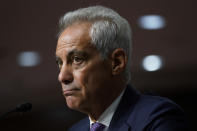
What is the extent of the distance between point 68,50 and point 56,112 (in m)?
1.60

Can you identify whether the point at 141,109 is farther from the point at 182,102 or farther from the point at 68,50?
the point at 182,102

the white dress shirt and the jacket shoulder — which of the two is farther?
→ the white dress shirt

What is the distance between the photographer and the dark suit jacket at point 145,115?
1142mm

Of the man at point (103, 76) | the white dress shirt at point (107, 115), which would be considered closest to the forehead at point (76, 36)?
the man at point (103, 76)

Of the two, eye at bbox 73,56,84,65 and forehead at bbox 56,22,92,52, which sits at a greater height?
forehead at bbox 56,22,92,52

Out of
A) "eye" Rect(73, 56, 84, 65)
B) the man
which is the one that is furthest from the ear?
"eye" Rect(73, 56, 84, 65)

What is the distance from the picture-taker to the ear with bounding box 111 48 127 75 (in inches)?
49.8

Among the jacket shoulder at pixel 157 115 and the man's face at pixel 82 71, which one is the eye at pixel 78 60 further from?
the jacket shoulder at pixel 157 115

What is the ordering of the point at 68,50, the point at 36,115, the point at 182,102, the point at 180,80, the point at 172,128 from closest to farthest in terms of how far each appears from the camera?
the point at 172,128 < the point at 68,50 < the point at 182,102 < the point at 36,115 < the point at 180,80

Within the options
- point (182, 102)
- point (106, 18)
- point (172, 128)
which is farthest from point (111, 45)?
point (182, 102)

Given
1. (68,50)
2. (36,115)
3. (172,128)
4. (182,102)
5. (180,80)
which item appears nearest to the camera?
(172,128)

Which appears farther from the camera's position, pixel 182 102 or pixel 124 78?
pixel 182 102

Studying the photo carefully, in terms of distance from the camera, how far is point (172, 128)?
3.69 feet

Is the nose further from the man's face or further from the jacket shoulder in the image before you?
the jacket shoulder
